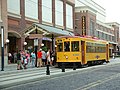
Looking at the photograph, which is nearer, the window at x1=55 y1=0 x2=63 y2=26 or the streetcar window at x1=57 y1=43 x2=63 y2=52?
the streetcar window at x1=57 y1=43 x2=63 y2=52

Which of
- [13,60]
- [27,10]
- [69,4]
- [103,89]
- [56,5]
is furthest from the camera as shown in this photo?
[69,4]

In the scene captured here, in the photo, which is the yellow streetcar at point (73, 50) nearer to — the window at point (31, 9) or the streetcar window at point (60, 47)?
the streetcar window at point (60, 47)

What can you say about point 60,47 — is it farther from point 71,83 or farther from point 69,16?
point 69,16

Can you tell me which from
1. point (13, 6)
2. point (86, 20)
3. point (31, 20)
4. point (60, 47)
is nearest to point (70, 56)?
point (60, 47)

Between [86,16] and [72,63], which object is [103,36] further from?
[72,63]

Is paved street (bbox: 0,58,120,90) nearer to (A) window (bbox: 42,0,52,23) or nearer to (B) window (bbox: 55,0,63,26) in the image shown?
(A) window (bbox: 42,0,52,23)

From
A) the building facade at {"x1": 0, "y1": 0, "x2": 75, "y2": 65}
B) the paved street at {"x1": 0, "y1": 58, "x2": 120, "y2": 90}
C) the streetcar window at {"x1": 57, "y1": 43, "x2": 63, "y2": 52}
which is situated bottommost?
the paved street at {"x1": 0, "y1": 58, "x2": 120, "y2": 90}

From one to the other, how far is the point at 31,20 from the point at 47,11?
25.3 feet

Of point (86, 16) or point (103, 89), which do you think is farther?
point (86, 16)

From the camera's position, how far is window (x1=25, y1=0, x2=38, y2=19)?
46.8 meters

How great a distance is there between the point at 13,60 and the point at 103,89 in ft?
98.6

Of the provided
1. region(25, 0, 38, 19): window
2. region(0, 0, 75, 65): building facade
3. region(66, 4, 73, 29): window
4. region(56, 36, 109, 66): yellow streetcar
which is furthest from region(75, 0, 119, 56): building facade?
region(56, 36, 109, 66): yellow streetcar

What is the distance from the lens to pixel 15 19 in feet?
141

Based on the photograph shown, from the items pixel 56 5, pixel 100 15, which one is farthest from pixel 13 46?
pixel 100 15
